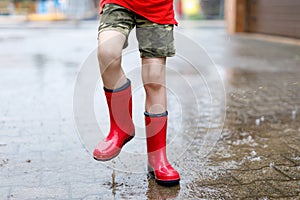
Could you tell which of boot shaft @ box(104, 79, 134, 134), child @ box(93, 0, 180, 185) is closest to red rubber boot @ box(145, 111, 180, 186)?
child @ box(93, 0, 180, 185)

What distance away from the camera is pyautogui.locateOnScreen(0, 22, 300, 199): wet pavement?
8.03 feet

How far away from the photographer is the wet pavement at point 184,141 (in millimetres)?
2447

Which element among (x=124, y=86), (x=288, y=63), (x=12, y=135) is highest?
(x=124, y=86)

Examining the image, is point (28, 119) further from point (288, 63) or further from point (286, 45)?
point (286, 45)

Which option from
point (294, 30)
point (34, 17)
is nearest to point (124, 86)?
point (294, 30)

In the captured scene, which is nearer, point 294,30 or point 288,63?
point 288,63

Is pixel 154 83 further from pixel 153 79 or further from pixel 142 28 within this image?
pixel 142 28

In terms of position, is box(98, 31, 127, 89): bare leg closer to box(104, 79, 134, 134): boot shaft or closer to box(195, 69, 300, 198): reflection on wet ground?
box(104, 79, 134, 134): boot shaft

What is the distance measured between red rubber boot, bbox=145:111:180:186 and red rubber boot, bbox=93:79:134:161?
114mm

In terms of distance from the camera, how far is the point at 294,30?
36.5 ft

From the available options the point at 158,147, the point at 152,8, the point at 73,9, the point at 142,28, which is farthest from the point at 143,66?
the point at 73,9

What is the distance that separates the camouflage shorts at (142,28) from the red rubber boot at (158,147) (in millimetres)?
334

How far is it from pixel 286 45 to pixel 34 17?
59.7 feet

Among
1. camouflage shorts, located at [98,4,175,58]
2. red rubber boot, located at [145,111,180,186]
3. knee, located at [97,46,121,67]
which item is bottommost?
red rubber boot, located at [145,111,180,186]
